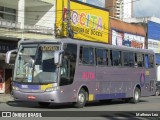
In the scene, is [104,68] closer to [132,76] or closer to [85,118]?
[132,76]

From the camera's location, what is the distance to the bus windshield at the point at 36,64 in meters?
18.5

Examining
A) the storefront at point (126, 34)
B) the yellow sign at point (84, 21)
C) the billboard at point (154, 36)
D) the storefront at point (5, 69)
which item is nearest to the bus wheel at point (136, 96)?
the storefront at point (5, 69)

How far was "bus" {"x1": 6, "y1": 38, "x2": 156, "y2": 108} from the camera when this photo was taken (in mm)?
18500

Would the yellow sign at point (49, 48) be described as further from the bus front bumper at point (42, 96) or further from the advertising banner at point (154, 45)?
the advertising banner at point (154, 45)

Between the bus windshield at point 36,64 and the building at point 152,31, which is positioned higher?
the building at point 152,31

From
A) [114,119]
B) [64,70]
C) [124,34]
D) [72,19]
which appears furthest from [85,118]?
[124,34]

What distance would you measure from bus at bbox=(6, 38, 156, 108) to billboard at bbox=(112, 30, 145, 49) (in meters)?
21.2

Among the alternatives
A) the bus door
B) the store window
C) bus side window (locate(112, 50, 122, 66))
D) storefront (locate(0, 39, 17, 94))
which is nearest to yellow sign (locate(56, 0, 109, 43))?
the store window

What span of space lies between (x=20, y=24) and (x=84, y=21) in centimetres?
793

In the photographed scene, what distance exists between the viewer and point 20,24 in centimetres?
3312

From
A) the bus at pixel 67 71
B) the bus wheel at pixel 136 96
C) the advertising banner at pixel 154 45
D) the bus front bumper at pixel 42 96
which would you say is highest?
the advertising banner at pixel 154 45

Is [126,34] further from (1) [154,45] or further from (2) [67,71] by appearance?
(2) [67,71]

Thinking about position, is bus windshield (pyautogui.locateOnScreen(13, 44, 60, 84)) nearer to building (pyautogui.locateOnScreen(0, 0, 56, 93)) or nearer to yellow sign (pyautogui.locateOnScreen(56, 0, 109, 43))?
building (pyautogui.locateOnScreen(0, 0, 56, 93))

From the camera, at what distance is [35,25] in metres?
36.4
